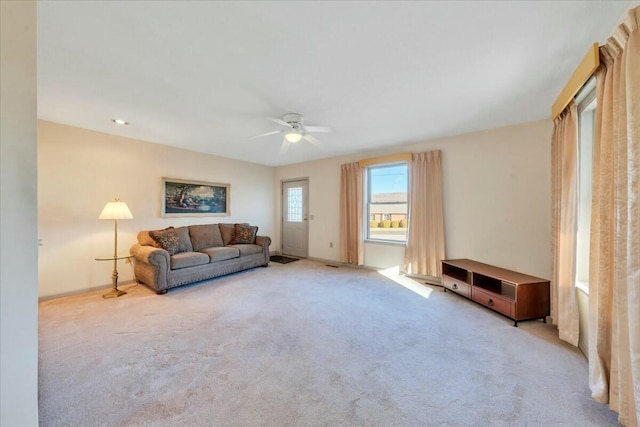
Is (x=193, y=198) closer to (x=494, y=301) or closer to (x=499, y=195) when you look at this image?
(x=494, y=301)

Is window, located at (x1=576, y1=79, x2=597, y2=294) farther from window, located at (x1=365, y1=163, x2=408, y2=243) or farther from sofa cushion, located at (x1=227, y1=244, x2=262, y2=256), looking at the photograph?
sofa cushion, located at (x1=227, y1=244, x2=262, y2=256)

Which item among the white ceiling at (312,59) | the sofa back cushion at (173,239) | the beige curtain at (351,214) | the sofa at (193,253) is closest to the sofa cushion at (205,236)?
the sofa at (193,253)

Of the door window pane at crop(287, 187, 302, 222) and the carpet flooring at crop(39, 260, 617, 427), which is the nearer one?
the carpet flooring at crop(39, 260, 617, 427)

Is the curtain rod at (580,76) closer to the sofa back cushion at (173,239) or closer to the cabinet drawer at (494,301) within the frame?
the cabinet drawer at (494,301)

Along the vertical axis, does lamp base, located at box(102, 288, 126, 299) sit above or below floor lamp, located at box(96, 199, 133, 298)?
below

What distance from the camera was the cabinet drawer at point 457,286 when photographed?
3209mm

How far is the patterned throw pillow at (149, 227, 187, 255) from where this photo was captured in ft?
12.8

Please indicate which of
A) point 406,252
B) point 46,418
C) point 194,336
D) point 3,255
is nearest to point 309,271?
point 406,252

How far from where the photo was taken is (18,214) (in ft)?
2.75

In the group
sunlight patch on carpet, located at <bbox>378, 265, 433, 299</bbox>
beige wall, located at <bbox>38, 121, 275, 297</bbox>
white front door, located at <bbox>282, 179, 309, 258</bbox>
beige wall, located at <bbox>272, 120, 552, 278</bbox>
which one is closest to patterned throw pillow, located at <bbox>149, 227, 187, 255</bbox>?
beige wall, located at <bbox>38, 121, 275, 297</bbox>

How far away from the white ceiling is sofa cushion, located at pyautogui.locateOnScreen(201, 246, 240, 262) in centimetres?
216

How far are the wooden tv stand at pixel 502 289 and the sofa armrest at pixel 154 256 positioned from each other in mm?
4179

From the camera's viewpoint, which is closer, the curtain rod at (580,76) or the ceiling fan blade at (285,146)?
the curtain rod at (580,76)

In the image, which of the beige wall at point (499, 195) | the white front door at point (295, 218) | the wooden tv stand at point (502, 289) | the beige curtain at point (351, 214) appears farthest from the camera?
the white front door at point (295, 218)
